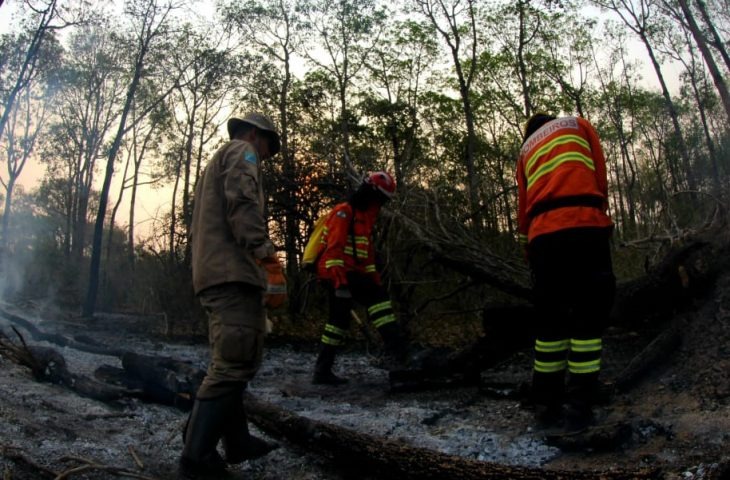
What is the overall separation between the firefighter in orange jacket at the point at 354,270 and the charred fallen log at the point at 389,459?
2132 mm

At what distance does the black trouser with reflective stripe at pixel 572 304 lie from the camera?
2922mm

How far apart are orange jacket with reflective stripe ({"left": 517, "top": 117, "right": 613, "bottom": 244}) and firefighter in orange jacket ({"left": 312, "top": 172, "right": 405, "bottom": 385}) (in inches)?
83.6

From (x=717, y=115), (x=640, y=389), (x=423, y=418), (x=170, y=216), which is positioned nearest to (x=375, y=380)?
(x=423, y=418)

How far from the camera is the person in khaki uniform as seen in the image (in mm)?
2529

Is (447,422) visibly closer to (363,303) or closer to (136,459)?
(363,303)

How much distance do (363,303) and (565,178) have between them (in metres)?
2.73

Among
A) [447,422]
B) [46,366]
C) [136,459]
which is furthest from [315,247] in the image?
[136,459]

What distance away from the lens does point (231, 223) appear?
2701 mm

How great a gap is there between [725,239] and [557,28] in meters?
23.0

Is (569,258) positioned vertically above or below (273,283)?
above

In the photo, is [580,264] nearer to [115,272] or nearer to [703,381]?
[703,381]

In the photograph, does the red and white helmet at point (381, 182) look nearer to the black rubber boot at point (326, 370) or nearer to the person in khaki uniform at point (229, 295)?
the black rubber boot at point (326, 370)

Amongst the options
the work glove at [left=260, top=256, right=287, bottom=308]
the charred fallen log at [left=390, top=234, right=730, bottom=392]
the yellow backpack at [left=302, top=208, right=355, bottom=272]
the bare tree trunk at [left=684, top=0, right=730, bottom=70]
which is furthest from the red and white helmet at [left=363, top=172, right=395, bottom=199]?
the bare tree trunk at [left=684, top=0, right=730, bottom=70]

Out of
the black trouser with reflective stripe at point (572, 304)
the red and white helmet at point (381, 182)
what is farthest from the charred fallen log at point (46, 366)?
the black trouser with reflective stripe at point (572, 304)
